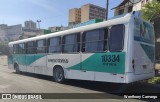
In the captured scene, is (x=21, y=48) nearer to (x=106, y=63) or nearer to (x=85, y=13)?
(x=106, y=63)

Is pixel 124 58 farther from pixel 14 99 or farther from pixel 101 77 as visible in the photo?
pixel 14 99

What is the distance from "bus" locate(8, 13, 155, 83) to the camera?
958cm

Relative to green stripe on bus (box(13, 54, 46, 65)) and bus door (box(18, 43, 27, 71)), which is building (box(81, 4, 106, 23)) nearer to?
green stripe on bus (box(13, 54, 46, 65))

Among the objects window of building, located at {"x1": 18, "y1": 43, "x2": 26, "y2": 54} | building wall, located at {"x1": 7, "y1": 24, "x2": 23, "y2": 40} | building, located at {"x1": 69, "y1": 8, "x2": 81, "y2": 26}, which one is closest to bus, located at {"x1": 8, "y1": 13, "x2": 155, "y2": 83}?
window of building, located at {"x1": 18, "y1": 43, "x2": 26, "y2": 54}

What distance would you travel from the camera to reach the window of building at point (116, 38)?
31.9 ft

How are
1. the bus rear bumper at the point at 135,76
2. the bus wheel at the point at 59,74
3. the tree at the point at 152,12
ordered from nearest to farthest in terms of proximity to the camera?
the bus rear bumper at the point at 135,76 → the bus wheel at the point at 59,74 → the tree at the point at 152,12

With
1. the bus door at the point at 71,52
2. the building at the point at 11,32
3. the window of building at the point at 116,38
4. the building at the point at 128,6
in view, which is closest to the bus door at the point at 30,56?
the bus door at the point at 71,52

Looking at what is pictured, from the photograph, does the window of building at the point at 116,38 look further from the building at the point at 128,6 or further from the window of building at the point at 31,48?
the building at the point at 128,6

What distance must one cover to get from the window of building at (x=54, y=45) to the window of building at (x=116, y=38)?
4.50 metres

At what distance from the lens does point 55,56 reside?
14.2 meters

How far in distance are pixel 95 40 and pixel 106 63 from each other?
1.31 metres

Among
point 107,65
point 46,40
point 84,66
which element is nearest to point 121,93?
point 107,65

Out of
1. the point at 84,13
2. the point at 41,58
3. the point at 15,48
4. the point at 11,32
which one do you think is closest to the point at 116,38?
the point at 41,58

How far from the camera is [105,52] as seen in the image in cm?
1042
